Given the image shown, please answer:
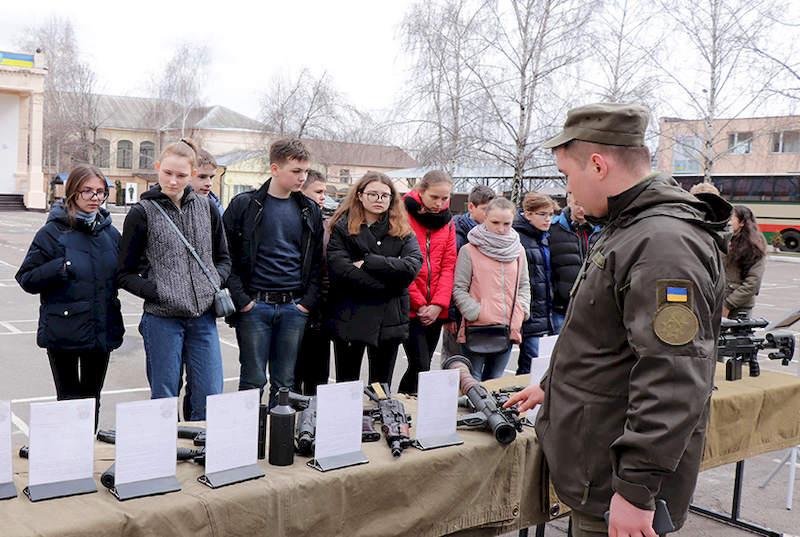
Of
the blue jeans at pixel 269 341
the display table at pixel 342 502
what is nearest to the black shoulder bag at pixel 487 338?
the blue jeans at pixel 269 341

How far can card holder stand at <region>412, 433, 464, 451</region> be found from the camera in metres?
2.69

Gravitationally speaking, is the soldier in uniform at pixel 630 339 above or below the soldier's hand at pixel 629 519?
above

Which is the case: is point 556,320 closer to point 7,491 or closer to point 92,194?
point 92,194

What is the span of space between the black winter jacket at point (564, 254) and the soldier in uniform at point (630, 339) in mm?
3459

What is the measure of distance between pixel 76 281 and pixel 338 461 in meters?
2.16

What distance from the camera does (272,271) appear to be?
13.9 ft

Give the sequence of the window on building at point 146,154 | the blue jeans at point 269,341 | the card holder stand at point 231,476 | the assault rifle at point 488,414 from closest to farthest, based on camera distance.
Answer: the card holder stand at point 231,476
the assault rifle at point 488,414
the blue jeans at point 269,341
the window on building at point 146,154

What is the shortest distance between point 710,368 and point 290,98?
34.3 meters

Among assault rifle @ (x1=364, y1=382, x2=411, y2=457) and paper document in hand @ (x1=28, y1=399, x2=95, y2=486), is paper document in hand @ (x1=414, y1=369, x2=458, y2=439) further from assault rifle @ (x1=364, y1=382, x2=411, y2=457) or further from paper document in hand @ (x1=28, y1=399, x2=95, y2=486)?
paper document in hand @ (x1=28, y1=399, x2=95, y2=486)

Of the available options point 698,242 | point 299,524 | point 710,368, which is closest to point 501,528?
point 299,524

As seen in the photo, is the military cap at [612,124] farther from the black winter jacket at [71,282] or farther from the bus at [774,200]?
the bus at [774,200]

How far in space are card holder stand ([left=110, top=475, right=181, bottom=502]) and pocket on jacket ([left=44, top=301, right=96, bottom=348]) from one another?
77.5 inches

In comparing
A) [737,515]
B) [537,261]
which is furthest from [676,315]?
[537,261]

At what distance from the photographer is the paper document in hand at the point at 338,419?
2.43m
